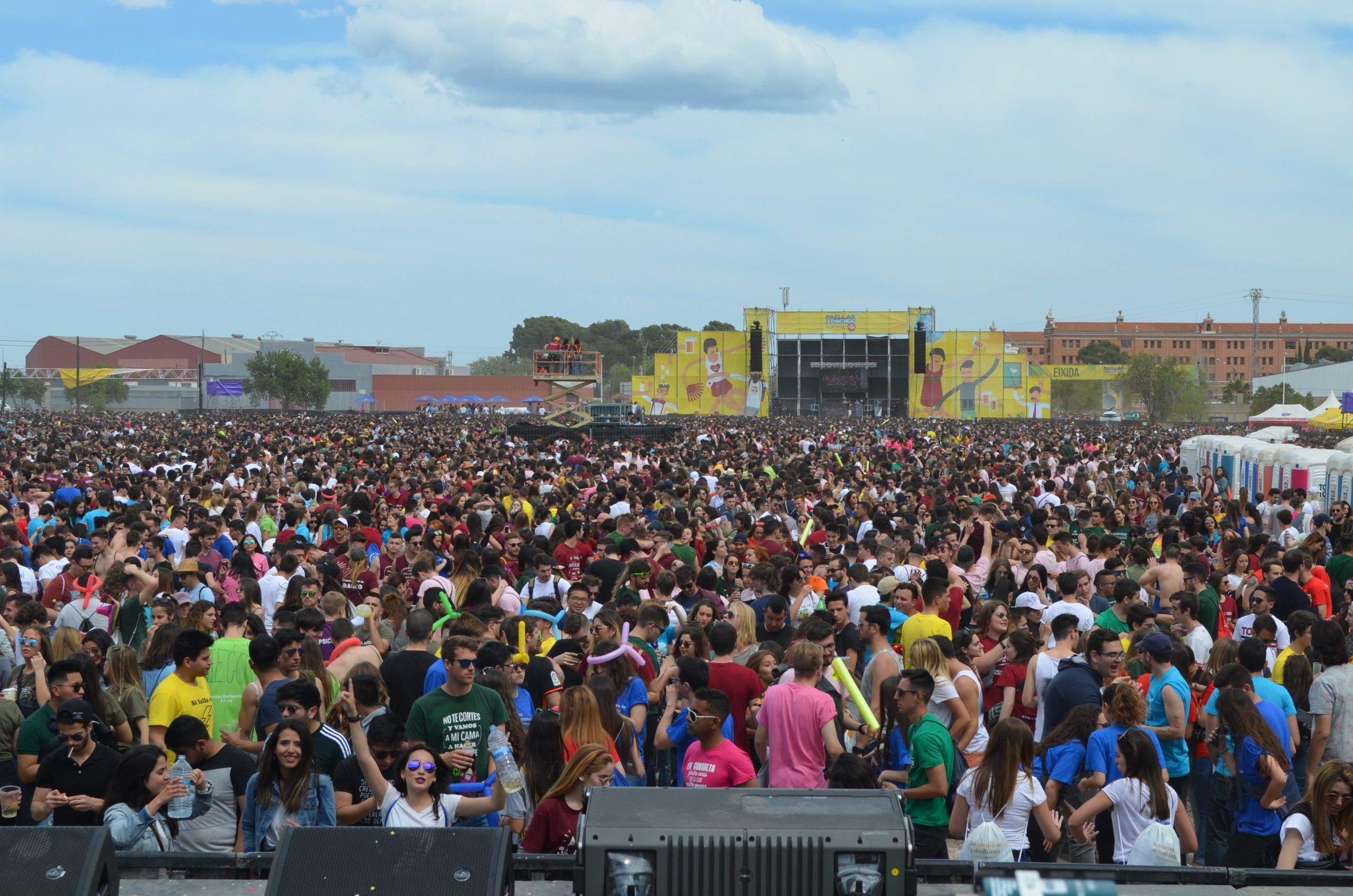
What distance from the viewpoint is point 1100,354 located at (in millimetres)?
149250

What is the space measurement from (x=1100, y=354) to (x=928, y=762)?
15264 centimetres

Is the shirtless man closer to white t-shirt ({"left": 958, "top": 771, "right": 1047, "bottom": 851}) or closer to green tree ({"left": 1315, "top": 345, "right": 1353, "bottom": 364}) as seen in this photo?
white t-shirt ({"left": 958, "top": 771, "right": 1047, "bottom": 851})

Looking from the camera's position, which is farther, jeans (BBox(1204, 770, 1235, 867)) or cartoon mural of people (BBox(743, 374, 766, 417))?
cartoon mural of people (BBox(743, 374, 766, 417))

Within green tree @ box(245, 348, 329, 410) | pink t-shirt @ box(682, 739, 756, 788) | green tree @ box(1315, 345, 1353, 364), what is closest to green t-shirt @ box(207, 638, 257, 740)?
pink t-shirt @ box(682, 739, 756, 788)

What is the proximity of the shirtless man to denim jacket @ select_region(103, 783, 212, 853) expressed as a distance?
6.94 m

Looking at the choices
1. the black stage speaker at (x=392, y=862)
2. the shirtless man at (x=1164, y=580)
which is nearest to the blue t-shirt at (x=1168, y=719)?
the shirtless man at (x=1164, y=580)

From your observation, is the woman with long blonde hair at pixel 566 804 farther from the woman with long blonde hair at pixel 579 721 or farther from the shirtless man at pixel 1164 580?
the shirtless man at pixel 1164 580

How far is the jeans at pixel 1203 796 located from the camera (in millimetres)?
6207

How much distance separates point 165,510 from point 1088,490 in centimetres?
1134

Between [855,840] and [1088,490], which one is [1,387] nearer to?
[1088,490]

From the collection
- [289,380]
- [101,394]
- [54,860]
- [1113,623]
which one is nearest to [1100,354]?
[289,380]

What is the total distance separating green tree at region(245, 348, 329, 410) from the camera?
3794 inches

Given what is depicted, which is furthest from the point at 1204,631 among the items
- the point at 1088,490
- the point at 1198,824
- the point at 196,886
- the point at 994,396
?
the point at 994,396

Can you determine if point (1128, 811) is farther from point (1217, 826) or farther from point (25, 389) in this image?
point (25, 389)
